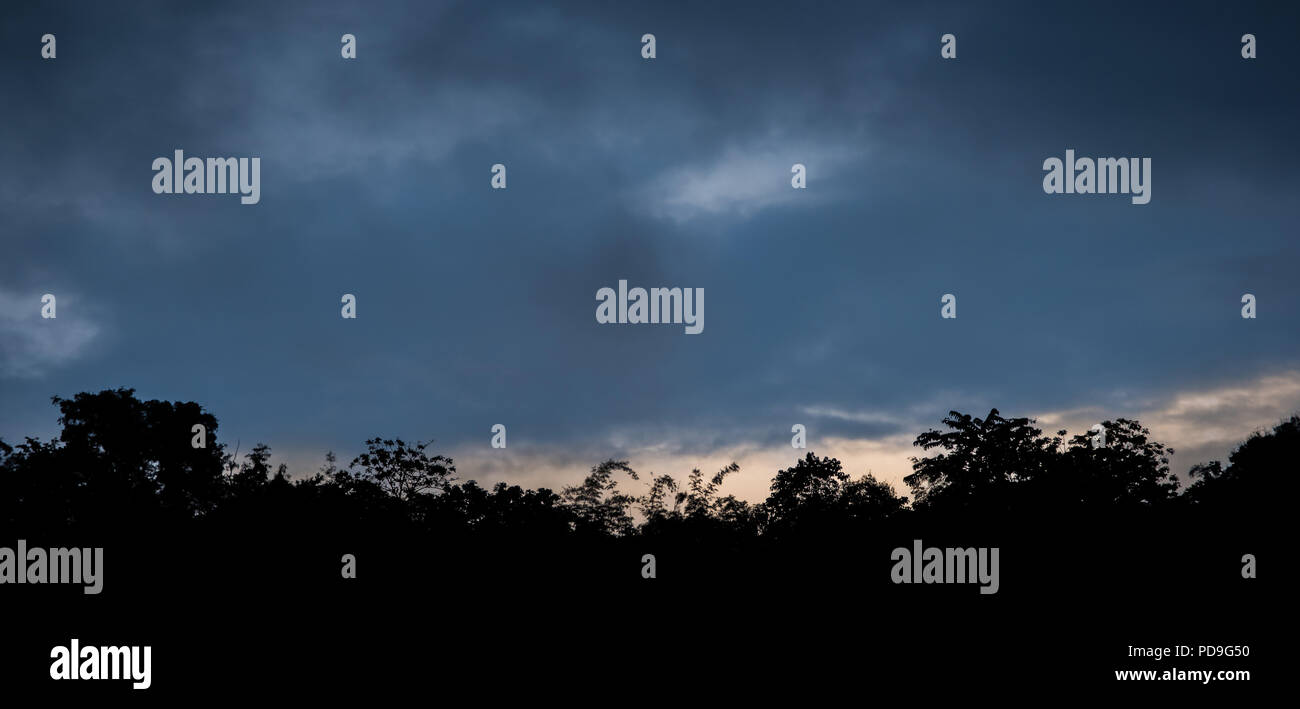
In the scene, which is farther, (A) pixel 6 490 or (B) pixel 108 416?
(B) pixel 108 416

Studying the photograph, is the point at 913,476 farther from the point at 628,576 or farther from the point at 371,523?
the point at 371,523

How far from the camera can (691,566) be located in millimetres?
19250
